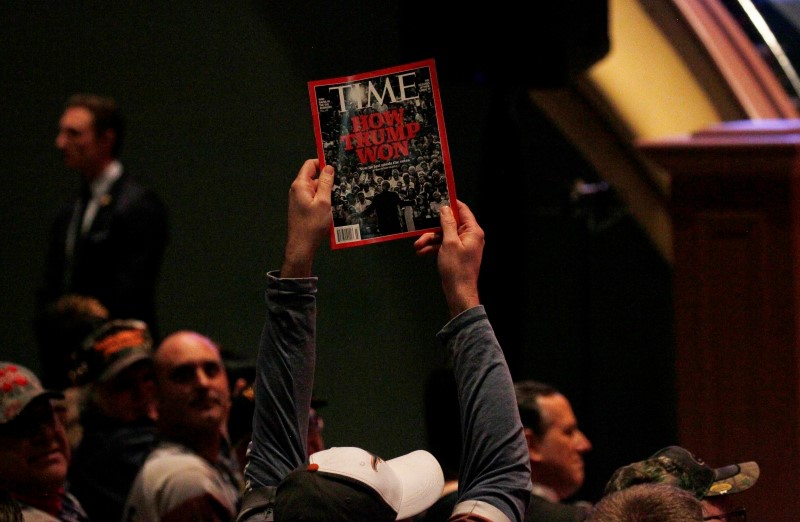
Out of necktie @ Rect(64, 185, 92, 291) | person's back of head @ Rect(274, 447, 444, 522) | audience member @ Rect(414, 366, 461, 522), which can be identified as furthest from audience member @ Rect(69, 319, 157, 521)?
person's back of head @ Rect(274, 447, 444, 522)

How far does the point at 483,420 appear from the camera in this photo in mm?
1365

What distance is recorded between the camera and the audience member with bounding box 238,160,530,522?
133cm

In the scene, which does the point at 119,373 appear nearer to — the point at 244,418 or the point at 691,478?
the point at 244,418

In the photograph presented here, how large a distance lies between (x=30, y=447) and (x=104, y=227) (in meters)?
1.73

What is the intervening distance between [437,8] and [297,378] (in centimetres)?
137

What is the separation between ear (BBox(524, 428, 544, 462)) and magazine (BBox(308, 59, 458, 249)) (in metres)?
Result: 0.84

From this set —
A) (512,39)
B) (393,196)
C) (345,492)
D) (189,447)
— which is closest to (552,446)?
(189,447)

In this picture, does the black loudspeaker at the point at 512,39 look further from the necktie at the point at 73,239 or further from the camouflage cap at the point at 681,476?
the necktie at the point at 73,239

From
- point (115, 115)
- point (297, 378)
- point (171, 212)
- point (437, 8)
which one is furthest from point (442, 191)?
point (115, 115)

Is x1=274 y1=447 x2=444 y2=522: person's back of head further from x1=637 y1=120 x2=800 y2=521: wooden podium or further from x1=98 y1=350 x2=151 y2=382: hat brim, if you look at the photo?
x1=98 y1=350 x2=151 y2=382: hat brim

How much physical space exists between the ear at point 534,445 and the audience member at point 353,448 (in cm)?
72

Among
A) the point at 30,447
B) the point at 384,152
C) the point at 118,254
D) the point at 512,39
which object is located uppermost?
the point at 512,39

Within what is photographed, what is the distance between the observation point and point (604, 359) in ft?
14.3

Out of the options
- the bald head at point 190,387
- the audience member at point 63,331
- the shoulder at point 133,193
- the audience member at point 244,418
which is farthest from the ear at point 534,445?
the shoulder at point 133,193
